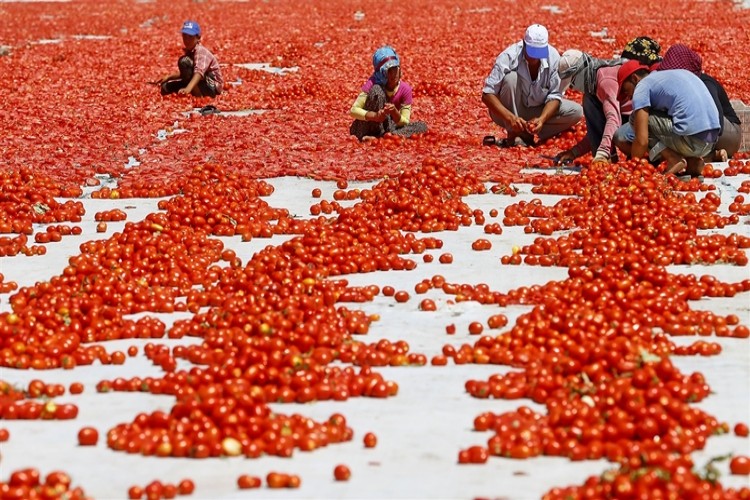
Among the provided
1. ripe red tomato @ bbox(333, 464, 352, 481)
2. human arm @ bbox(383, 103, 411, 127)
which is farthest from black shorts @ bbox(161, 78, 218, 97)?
ripe red tomato @ bbox(333, 464, 352, 481)

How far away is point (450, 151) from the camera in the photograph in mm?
12367

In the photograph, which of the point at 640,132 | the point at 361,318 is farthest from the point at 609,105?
the point at 361,318

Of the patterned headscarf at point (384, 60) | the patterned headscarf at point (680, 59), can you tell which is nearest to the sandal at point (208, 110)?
the patterned headscarf at point (384, 60)

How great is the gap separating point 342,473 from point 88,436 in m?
1.31

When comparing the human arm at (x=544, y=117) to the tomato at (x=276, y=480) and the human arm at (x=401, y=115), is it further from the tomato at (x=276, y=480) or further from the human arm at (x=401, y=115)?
the tomato at (x=276, y=480)

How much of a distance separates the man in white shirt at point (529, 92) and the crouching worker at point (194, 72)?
6.19 meters

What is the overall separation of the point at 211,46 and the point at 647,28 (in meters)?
9.97

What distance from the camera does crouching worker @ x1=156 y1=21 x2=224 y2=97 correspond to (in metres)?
17.0

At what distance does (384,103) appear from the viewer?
1266cm

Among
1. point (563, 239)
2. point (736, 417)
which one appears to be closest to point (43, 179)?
point (563, 239)

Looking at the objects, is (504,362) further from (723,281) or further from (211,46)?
(211,46)

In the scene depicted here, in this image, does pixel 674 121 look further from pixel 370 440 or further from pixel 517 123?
pixel 370 440

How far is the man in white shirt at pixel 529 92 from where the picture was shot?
1205 cm

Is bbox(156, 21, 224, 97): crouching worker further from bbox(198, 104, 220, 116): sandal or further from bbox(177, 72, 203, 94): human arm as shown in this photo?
bbox(198, 104, 220, 116): sandal
